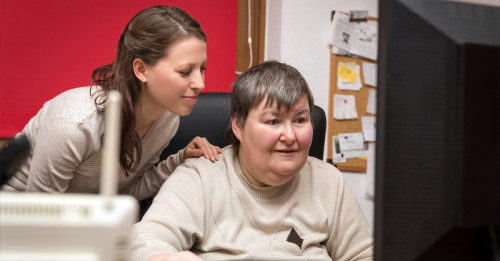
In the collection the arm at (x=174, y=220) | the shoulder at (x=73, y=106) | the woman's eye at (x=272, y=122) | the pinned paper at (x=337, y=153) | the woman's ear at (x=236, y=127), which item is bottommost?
the pinned paper at (x=337, y=153)

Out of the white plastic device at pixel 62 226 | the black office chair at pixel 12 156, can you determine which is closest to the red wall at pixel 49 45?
the black office chair at pixel 12 156

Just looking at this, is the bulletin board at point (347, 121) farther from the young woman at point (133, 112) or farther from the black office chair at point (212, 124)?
the young woman at point (133, 112)

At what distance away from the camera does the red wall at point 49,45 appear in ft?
7.75

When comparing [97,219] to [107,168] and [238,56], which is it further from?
[238,56]

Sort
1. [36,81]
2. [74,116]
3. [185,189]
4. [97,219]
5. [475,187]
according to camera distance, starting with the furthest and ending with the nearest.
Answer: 1. [36,81]
2. [74,116]
3. [185,189]
4. [475,187]
5. [97,219]

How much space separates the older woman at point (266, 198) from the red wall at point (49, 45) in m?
1.37

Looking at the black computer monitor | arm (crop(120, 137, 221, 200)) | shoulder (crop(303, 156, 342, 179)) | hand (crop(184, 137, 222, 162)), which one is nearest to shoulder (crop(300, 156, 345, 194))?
shoulder (crop(303, 156, 342, 179))

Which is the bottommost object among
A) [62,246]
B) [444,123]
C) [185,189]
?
[185,189]

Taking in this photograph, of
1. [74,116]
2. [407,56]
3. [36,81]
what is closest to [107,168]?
[407,56]

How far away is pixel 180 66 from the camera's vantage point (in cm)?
147

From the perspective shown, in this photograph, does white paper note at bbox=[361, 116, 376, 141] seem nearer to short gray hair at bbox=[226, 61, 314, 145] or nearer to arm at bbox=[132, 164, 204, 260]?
short gray hair at bbox=[226, 61, 314, 145]

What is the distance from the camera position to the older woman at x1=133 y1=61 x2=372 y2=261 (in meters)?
1.22

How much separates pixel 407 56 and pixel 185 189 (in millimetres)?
761

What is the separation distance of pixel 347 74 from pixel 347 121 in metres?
0.27
